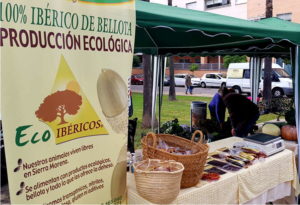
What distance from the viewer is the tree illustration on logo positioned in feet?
5.57

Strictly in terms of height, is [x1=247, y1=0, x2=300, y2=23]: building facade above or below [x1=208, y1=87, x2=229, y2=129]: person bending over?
above

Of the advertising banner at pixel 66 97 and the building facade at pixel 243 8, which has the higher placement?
the building facade at pixel 243 8

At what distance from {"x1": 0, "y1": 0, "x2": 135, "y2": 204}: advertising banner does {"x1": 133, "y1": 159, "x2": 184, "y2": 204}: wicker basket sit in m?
0.19

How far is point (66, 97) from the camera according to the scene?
71.3 inches

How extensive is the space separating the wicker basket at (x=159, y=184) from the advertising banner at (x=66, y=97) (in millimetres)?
186

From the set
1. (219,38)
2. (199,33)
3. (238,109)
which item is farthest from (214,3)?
(238,109)

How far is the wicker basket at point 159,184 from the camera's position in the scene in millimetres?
1979

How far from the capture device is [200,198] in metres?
2.38

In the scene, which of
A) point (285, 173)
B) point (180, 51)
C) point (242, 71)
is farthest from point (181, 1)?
point (285, 173)

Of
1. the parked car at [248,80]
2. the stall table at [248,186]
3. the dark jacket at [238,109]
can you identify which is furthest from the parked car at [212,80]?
the stall table at [248,186]

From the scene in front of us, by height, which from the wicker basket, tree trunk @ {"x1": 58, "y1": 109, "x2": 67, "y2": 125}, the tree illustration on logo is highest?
the tree illustration on logo

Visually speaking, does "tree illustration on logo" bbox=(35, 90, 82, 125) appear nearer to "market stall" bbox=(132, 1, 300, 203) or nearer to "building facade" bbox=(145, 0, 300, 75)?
"market stall" bbox=(132, 1, 300, 203)

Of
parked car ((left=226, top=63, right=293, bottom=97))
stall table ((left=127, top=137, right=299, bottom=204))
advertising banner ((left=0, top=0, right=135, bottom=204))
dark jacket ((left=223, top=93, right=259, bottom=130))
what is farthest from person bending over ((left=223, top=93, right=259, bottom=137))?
parked car ((left=226, top=63, right=293, bottom=97))

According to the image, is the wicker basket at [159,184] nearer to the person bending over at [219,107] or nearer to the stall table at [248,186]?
the stall table at [248,186]
